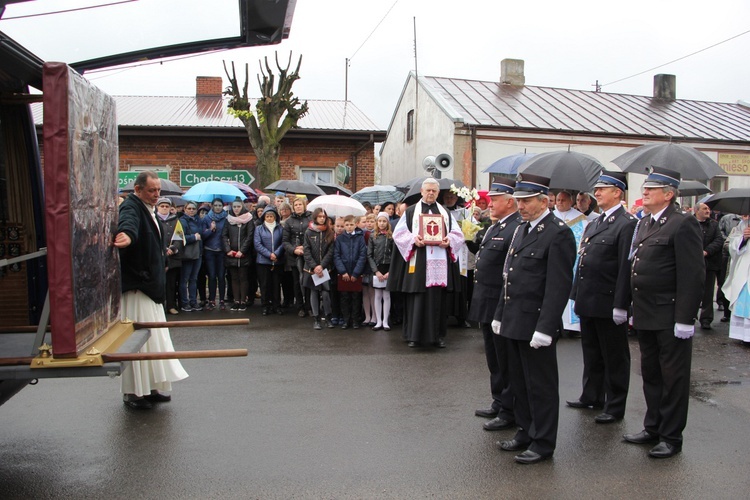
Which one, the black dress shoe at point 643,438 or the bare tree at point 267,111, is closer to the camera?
the black dress shoe at point 643,438

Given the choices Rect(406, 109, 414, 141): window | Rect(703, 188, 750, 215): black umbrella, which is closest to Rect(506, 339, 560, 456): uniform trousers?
Rect(703, 188, 750, 215): black umbrella

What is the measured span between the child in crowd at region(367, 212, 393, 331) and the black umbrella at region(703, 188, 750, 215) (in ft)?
15.8

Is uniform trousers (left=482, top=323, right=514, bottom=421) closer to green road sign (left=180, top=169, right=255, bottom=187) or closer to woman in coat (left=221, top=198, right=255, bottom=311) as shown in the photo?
woman in coat (left=221, top=198, right=255, bottom=311)

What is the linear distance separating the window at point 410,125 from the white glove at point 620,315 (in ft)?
67.1

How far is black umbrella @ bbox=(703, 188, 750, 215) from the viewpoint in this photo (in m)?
9.59

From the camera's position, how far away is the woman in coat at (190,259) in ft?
37.0

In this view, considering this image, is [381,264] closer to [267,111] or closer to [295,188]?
[295,188]

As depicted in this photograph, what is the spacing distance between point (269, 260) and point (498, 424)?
651cm

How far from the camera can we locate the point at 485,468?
4648 mm

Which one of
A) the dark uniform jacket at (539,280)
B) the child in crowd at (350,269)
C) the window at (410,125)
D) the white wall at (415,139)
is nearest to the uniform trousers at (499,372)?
the dark uniform jacket at (539,280)

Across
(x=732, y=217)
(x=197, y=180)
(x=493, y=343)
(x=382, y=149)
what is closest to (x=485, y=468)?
(x=493, y=343)

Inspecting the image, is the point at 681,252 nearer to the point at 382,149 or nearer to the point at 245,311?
the point at 245,311

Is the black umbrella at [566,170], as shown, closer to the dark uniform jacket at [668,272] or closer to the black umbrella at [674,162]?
the black umbrella at [674,162]

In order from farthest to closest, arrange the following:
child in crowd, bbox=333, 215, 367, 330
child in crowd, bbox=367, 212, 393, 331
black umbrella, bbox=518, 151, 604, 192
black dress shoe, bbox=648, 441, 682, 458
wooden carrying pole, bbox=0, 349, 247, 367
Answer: child in crowd, bbox=333, 215, 367, 330
child in crowd, bbox=367, 212, 393, 331
black umbrella, bbox=518, 151, 604, 192
black dress shoe, bbox=648, 441, 682, 458
wooden carrying pole, bbox=0, 349, 247, 367
